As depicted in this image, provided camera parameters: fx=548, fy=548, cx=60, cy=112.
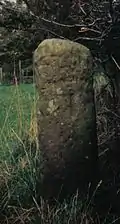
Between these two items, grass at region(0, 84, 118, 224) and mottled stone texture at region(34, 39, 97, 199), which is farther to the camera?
mottled stone texture at region(34, 39, 97, 199)

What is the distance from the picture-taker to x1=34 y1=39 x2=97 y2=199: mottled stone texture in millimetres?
4191

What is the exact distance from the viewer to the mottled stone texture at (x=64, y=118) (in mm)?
4191

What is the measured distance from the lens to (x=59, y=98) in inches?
166

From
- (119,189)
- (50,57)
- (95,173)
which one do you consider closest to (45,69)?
(50,57)

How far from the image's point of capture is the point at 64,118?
421 centimetres

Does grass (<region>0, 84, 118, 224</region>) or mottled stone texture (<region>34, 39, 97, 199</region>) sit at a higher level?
mottled stone texture (<region>34, 39, 97, 199</region>)

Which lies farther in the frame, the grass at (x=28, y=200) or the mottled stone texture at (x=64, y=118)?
the mottled stone texture at (x=64, y=118)

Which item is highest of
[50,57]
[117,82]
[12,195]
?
[50,57]

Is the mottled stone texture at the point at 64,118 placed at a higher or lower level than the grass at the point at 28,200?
higher

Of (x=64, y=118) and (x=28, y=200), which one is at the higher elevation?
(x=64, y=118)

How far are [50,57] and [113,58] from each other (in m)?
0.95

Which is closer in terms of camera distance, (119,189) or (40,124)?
(40,124)

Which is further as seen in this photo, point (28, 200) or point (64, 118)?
point (28, 200)

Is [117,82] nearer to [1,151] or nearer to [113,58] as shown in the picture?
[113,58]
